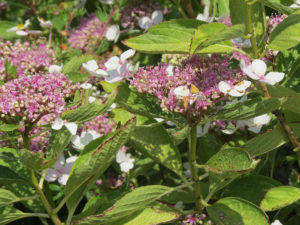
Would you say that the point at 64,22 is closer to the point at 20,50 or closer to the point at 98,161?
the point at 20,50

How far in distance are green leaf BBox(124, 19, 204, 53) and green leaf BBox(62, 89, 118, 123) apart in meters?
0.11

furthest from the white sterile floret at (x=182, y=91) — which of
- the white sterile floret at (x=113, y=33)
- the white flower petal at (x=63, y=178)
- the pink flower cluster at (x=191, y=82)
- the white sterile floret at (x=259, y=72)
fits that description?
the white sterile floret at (x=113, y=33)

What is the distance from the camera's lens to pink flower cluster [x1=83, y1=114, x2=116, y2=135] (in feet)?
4.28

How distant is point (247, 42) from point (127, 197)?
41 centimetres

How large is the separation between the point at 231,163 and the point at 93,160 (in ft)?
0.87

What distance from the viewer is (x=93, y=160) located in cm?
91

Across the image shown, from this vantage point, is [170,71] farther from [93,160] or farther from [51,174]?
[51,174]

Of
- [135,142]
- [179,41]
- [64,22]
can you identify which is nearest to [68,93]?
[135,142]

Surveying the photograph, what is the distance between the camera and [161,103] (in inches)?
→ 36.7

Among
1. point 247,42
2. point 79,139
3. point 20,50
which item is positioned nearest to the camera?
point 247,42

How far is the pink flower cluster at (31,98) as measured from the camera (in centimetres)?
94

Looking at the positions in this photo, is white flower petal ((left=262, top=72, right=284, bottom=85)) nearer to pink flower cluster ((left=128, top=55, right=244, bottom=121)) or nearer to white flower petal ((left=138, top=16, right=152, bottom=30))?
pink flower cluster ((left=128, top=55, right=244, bottom=121))

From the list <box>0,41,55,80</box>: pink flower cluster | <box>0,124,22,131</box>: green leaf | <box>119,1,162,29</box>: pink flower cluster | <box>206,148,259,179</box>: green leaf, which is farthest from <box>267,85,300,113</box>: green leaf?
<box>119,1,162,29</box>: pink flower cluster

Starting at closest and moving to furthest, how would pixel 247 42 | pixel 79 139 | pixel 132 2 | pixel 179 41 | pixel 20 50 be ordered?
1. pixel 179 41
2. pixel 247 42
3. pixel 79 139
4. pixel 20 50
5. pixel 132 2
